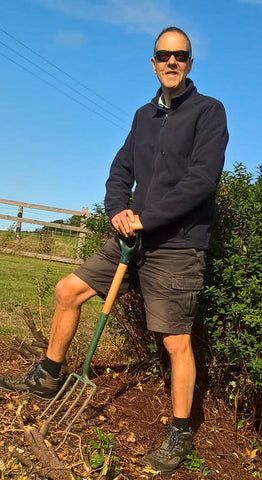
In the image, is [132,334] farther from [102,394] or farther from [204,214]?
[204,214]

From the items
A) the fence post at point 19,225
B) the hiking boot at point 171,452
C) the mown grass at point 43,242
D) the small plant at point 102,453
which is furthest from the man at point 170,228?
the fence post at point 19,225

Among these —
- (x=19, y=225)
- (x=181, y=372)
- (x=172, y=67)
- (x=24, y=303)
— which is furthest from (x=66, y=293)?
(x=19, y=225)

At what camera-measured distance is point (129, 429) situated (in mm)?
3334

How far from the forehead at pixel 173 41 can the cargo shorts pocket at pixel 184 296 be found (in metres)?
1.43

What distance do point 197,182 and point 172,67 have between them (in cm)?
80

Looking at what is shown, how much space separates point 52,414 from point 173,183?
1.59m

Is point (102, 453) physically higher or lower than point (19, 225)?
lower

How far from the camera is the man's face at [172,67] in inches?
128

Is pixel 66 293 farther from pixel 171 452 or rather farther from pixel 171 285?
pixel 171 452

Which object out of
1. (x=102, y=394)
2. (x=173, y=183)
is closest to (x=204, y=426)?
(x=102, y=394)

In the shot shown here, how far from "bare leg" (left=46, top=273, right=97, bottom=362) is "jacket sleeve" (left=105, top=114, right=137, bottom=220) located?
1.97 ft

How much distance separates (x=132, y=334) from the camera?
4074 mm

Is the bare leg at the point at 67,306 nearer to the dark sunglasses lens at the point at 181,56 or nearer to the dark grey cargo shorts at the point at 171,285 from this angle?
the dark grey cargo shorts at the point at 171,285

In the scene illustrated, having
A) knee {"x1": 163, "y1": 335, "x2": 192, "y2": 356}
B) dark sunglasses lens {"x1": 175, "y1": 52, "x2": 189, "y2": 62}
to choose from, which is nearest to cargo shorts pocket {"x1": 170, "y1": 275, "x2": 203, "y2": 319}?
knee {"x1": 163, "y1": 335, "x2": 192, "y2": 356}
